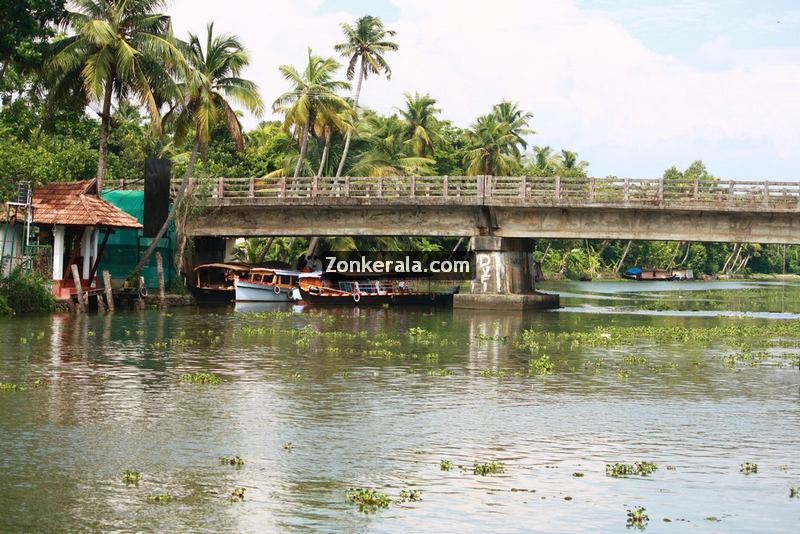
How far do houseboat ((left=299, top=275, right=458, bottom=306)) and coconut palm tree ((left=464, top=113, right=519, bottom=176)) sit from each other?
32066mm

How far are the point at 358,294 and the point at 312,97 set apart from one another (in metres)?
11.9

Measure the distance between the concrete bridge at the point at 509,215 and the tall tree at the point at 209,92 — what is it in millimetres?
3346

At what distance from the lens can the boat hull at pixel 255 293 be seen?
56.5 m

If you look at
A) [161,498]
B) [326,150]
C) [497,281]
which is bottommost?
[161,498]

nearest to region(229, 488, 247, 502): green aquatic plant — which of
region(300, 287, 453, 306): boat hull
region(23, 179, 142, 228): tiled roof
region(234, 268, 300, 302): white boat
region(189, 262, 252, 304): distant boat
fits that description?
region(23, 179, 142, 228): tiled roof

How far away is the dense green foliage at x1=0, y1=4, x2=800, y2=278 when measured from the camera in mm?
47312

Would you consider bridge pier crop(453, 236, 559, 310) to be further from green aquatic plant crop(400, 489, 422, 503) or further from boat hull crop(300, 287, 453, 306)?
green aquatic plant crop(400, 489, 422, 503)

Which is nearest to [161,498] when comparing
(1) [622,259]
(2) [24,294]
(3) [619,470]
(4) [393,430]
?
(4) [393,430]

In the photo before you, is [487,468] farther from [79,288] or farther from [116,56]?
[116,56]

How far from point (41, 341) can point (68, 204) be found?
14269 millimetres

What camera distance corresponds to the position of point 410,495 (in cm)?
1485

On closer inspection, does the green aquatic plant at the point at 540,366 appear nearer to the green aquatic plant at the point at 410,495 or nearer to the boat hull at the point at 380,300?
the green aquatic plant at the point at 410,495

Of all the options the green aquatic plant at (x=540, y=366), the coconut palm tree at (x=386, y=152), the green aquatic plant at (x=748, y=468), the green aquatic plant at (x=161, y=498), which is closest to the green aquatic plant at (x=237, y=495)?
the green aquatic plant at (x=161, y=498)

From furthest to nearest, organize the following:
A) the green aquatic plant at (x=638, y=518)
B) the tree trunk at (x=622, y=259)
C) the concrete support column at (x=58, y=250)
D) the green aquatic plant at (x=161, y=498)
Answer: the tree trunk at (x=622, y=259) → the concrete support column at (x=58, y=250) → the green aquatic plant at (x=161, y=498) → the green aquatic plant at (x=638, y=518)
